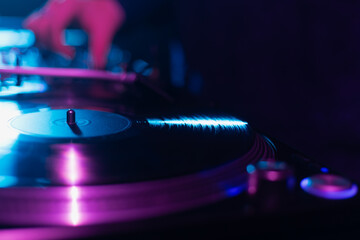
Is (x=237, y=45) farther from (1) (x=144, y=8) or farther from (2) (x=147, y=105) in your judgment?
(1) (x=144, y=8)

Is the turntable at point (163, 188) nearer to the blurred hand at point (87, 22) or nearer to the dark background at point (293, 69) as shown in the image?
the dark background at point (293, 69)

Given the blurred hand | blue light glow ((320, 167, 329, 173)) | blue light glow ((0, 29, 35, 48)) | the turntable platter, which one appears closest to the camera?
blue light glow ((320, 167, 329, 173))

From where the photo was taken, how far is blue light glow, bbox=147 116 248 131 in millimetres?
632

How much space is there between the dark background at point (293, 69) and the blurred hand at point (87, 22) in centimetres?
50

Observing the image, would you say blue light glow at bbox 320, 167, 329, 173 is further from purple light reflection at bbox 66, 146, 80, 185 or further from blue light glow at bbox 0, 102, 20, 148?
blue light glow at bbox 0, 102, 20, 148

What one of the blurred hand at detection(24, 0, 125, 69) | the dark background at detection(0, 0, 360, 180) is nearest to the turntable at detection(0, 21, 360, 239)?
the dark background at detection(0, 0, 360, 180)

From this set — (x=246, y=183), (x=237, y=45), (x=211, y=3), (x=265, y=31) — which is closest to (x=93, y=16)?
(x=211, y=3)

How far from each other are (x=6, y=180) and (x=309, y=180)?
0.34 metres

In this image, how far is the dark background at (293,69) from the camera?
0.95 metres

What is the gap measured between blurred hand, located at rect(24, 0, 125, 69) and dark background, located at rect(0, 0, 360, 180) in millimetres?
500

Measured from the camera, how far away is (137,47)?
11.8ft

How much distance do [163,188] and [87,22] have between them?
1.69 meters

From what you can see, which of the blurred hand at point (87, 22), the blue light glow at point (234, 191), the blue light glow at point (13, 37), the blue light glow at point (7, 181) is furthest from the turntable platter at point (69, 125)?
the blue light glow at point (13, 37)

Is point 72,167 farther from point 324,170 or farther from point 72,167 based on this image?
point 324,170
